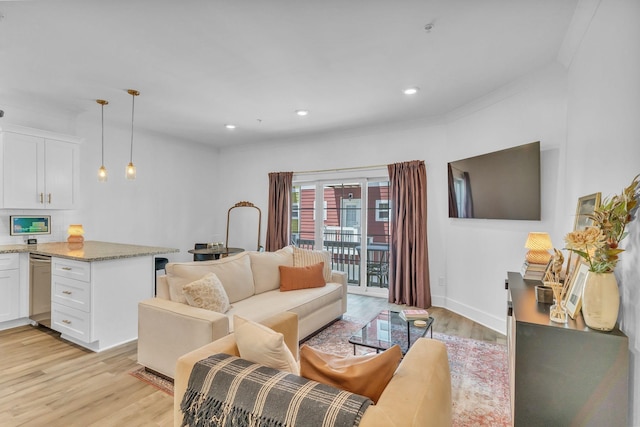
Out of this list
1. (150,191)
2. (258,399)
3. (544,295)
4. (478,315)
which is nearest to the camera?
(258,399)

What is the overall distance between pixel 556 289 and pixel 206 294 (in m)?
2.39

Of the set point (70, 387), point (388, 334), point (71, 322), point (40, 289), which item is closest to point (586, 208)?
point (388, 334)

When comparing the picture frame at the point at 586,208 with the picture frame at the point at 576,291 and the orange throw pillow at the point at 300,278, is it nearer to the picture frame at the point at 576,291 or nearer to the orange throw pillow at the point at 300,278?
the picture frame at the point at 576,291

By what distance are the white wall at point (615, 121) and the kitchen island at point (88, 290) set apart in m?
3.80

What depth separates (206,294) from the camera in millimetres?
2645

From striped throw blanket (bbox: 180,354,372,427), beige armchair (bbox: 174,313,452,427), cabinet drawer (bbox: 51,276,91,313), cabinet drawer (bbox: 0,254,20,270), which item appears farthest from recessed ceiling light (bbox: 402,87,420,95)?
cabinet drawer (bbox: 0,254,20,270)

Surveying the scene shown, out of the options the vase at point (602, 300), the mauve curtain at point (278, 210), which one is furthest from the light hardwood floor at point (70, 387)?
the mauve curtain at point (278, 210)

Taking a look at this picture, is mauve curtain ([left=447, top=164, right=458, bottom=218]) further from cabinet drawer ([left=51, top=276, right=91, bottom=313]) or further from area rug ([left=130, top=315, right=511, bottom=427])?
cabinet drawer ([left=51, top=276, right=91, bottom=313])

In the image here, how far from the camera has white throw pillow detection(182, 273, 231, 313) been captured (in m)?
2.61

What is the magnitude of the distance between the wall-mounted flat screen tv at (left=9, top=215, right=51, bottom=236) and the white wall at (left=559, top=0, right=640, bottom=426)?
579 centimetres

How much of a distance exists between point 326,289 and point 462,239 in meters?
1.97

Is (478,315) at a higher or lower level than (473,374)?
higher

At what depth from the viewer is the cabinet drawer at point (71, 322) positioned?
310 cm

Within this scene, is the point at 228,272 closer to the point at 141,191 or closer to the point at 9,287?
the point at 9,287
